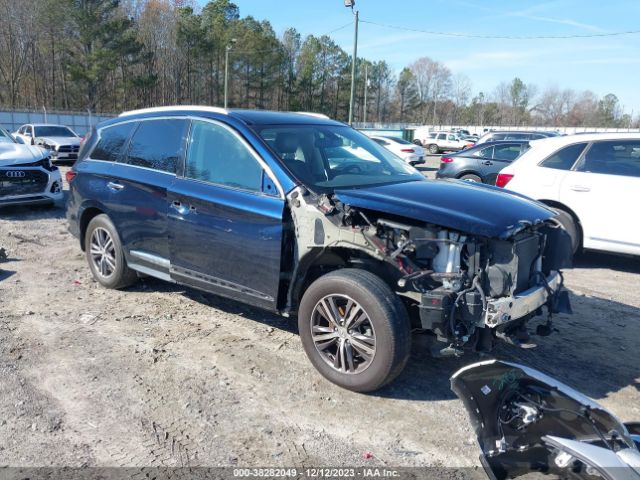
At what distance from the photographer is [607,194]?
6.91 meters

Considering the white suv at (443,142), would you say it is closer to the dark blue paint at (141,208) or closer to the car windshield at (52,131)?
the car windshield at (52,131)

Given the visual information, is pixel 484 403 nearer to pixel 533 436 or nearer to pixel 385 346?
pixel 533 436

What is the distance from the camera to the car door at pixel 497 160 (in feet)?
43.8

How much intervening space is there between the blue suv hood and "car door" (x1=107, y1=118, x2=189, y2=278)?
1.79m

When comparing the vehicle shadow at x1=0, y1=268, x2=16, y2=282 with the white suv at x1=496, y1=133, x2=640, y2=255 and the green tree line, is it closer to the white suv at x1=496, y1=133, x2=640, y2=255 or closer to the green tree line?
the white suv at x1=496, y1=133, x2=640, y2=255

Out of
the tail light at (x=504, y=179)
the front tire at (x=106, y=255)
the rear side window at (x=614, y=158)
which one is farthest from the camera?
the tail light at (x=504, y=179)

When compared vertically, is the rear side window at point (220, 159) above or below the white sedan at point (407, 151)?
above

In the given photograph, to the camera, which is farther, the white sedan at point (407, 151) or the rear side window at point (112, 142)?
the white sedan at point (407, 151)

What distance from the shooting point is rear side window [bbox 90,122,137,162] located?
18.6ft

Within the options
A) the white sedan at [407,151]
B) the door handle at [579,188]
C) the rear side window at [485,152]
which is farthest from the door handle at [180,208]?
the white sedan at [407,151]

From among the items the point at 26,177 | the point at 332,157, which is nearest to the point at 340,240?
the point at 332,157

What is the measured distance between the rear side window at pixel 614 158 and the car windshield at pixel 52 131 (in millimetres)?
20151

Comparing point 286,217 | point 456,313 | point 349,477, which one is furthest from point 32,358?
point 456,313

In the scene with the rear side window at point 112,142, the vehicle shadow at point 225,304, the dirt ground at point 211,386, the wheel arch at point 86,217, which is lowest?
the dirt ground at point 211,386
